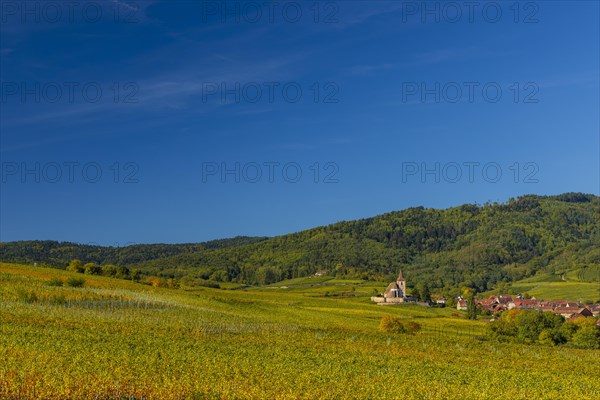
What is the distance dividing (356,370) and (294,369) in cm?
405

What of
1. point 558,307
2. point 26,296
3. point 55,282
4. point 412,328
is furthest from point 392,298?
point 26,296

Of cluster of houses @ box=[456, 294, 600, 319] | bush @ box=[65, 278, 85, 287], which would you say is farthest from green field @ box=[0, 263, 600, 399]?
cluster of houses @ box=[456, 294, 600, 319]

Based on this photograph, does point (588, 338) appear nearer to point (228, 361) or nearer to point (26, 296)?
point (228, 361)

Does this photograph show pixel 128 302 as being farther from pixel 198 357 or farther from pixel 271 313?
pixel 198 357

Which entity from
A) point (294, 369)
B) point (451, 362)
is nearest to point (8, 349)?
point (294, 369)

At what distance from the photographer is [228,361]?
33938 mm

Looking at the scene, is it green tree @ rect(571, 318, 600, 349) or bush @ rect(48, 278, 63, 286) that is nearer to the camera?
bush @ rect(48, 278, 63, 286)

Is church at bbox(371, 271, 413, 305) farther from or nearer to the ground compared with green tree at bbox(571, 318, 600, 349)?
farther from the ground

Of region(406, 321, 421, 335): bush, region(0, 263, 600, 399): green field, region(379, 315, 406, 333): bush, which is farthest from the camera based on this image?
region(406, 321, 421, 335): bush

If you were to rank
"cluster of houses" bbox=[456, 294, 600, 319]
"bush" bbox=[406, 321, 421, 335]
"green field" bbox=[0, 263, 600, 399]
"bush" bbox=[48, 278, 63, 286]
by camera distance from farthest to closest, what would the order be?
"cluster of houses" bbox=[456, 294, 600, 319], "bush" bbox=[48, 278, 63, 286], "bush" bbox=[406, 321, 421, 335], "green field" bbox=[0, 263, 600, 399]

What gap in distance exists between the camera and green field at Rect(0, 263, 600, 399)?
79.4ft

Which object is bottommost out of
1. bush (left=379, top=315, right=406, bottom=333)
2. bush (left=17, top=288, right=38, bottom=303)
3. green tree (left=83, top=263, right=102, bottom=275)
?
bush (left=379, top=315, right=406, bottom=333)

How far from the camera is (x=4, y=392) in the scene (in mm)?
21375

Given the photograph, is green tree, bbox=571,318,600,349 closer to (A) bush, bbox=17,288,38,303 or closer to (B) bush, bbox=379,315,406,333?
(B) bush, bbox=379,315,406,333
